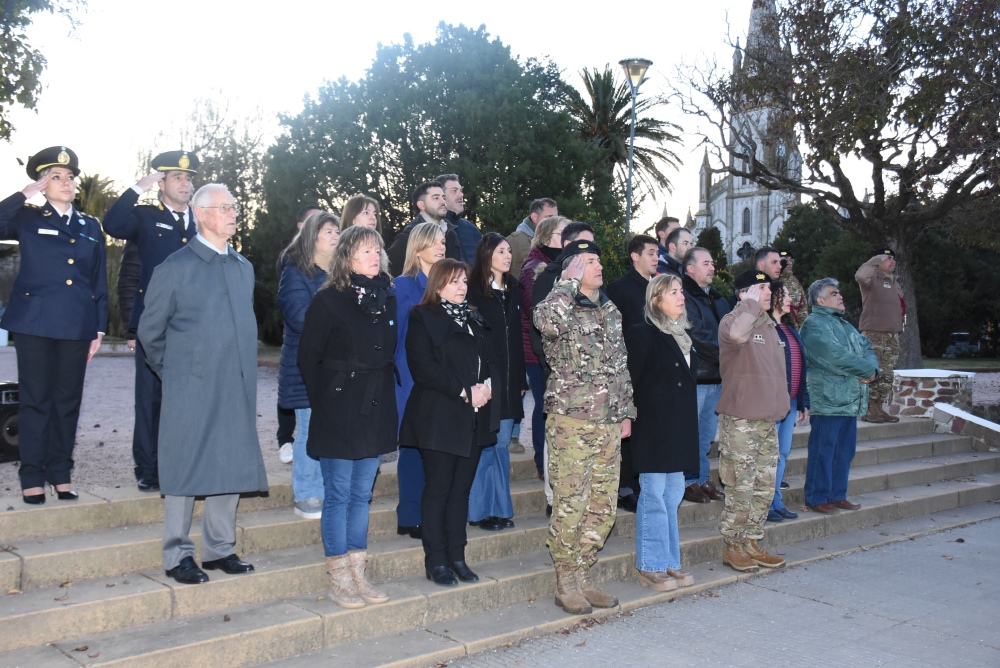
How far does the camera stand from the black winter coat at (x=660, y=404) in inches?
225

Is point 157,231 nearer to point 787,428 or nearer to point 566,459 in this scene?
point 566,459

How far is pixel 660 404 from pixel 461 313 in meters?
1.47

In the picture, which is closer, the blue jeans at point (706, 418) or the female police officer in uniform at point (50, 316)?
the female police officer in uniform at point (50, 316)

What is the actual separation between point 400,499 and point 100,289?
2257 millimetres

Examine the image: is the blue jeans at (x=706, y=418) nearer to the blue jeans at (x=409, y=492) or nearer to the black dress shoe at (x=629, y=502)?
the black dress shoe at (x=629, y=502)

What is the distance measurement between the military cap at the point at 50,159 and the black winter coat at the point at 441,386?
219 cm

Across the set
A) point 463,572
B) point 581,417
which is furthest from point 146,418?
point 581,417

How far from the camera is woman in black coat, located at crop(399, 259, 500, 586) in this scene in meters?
5.11

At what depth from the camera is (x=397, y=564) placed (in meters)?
5.50

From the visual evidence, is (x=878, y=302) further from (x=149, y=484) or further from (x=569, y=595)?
(x=149, y=484)

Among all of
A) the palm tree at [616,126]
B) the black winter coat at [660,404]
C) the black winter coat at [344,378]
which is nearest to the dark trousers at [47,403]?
the black winter coat at [344,378]

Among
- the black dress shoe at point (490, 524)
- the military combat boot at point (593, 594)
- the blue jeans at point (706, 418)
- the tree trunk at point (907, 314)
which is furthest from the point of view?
the tree trunk at point (907, 314)

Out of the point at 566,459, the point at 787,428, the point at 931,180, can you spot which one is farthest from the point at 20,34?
the point at 931,180

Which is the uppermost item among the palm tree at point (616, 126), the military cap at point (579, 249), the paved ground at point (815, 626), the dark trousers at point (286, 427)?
the palm tree at point (616, 126)
